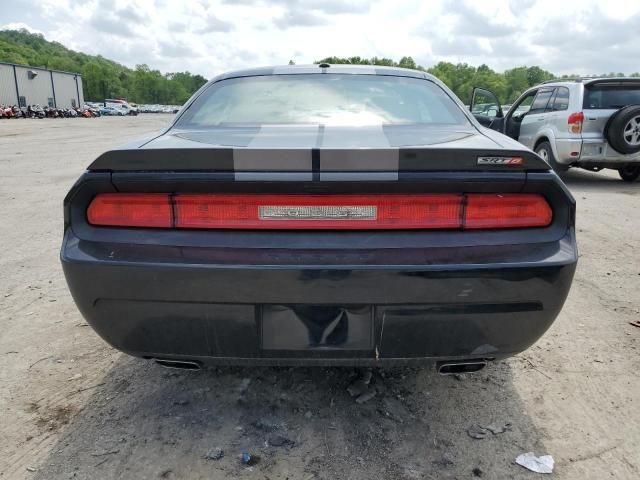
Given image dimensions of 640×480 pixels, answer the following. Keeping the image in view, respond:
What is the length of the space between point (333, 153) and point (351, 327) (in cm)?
63

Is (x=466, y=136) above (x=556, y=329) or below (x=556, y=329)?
above

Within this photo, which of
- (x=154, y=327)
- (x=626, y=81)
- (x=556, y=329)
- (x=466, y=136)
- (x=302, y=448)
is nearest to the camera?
(x=154, y=327)

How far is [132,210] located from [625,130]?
804 cm

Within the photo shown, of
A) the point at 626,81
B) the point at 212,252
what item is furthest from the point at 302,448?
the point at 626,81

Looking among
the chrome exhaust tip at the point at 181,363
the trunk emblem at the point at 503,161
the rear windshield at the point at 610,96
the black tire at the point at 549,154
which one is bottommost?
the chrome exhaust tip at the point at 181,363

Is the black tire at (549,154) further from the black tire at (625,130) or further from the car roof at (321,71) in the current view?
the car roof at (321,71)

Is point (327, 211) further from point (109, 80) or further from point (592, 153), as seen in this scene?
Answer: point (109, 80)

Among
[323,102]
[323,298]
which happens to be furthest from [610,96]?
[323,298]

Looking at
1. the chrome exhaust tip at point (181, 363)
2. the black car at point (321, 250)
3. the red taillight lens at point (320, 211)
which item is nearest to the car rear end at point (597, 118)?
the black car at point (321, 250)

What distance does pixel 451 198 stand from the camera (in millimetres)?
1831

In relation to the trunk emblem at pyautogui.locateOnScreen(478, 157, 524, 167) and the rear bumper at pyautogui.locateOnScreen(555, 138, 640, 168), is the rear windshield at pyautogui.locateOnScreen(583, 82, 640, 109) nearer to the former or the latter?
the rear bumper at pyautogui.locateOnScreen(555, 138, 640, 168)

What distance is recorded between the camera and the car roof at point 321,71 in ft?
10.1

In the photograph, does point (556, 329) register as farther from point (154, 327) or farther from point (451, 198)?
point (154, 327)

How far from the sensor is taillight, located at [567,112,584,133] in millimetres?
7945
